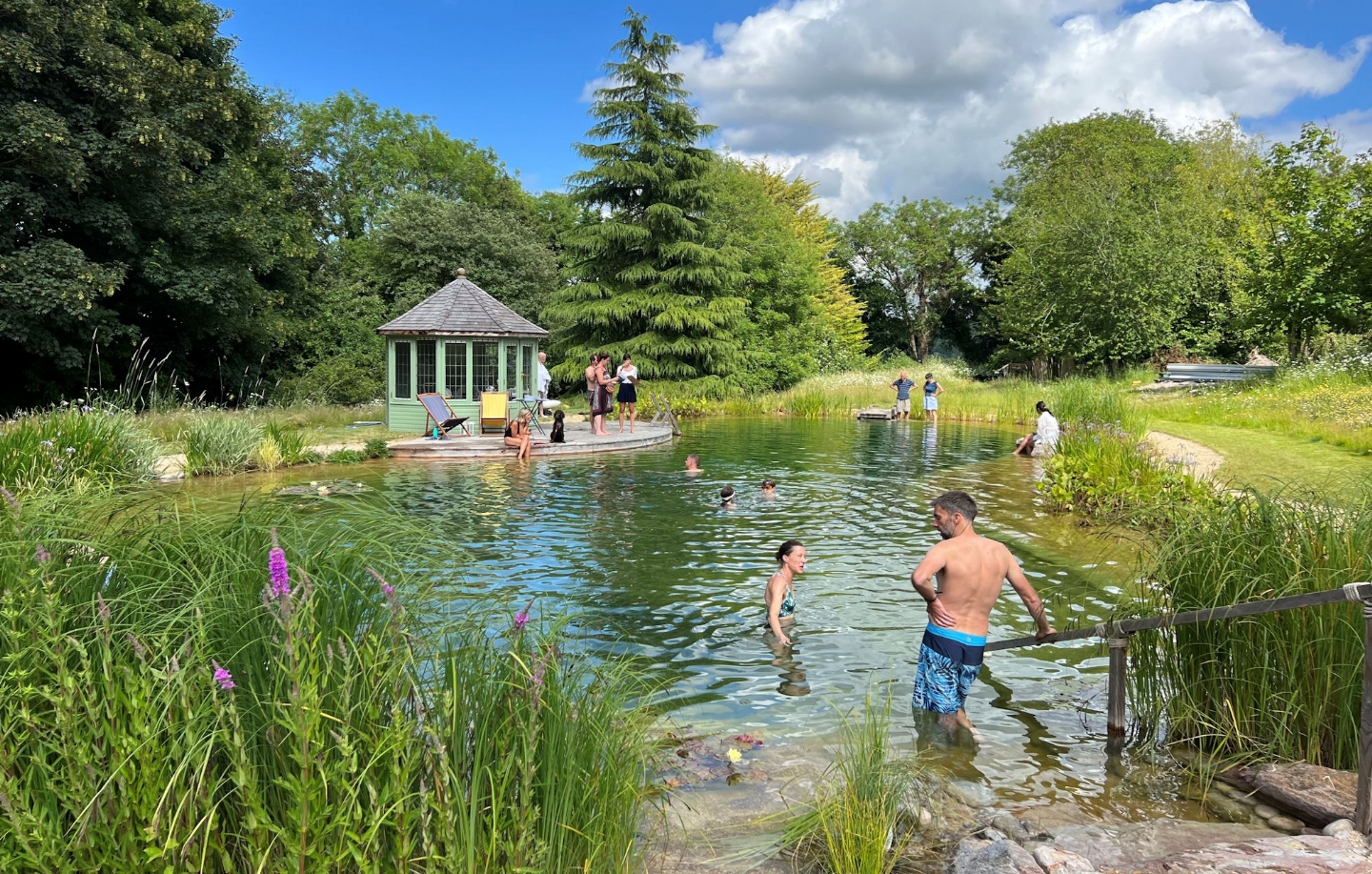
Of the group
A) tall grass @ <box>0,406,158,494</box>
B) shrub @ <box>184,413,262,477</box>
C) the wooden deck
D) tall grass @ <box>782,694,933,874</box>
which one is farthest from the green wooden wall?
tall grass @ <box>782,694,933,874</box>

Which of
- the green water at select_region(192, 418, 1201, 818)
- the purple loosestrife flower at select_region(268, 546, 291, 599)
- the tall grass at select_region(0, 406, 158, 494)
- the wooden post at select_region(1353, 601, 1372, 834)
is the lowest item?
the green water at select_region(192, 418, 1201, 818)

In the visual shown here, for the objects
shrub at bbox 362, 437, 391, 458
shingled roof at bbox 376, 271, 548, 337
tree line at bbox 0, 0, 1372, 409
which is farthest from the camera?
shingled roof at bbox 376, 271, 548, 337

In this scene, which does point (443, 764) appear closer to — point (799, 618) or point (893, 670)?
point (893, 670)

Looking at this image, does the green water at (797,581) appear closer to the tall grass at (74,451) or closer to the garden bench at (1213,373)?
the tall grass at (74,451)

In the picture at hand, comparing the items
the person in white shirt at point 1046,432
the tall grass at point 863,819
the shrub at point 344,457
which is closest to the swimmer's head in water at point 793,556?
the tall grass at point 863,819

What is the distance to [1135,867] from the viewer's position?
11.3 ft

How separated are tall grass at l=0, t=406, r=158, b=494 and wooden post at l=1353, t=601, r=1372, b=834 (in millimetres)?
9031

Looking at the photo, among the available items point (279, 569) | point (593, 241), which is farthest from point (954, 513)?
point (593, 241)

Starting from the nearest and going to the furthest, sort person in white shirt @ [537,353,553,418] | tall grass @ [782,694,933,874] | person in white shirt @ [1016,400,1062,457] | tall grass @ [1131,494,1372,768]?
1. tall grass @ [782,694,933,874]
2. tall grass @ [1131,494,1372,768]
3. person in white shirt @ [1016,400,1062,457]
4. person in white shirt @ [537,353,553,418]

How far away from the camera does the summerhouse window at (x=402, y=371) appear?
73.6 feet

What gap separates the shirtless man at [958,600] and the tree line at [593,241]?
18.7 m

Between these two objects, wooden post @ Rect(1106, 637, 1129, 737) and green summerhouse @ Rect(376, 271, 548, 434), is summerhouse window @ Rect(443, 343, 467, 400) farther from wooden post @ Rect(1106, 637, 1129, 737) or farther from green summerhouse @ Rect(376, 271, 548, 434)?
wooden post @ Rect(1106, 637, 1129, 737)

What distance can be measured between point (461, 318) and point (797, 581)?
607 inches

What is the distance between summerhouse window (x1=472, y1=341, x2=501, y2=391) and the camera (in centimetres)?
2233
